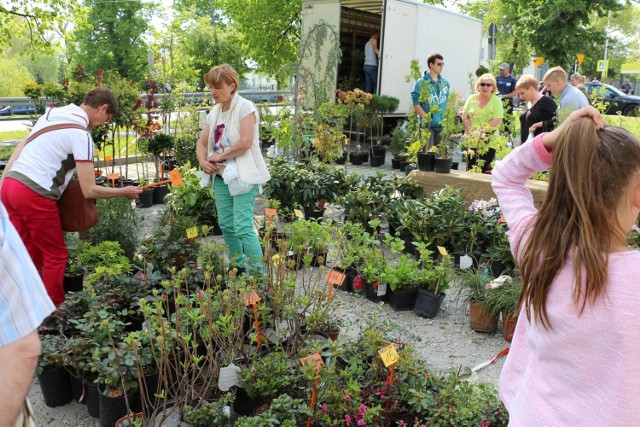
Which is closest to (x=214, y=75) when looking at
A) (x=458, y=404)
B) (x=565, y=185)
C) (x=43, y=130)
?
(x=43, y=130)

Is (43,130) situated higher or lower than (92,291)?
higher

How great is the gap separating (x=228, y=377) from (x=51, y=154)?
1.89m

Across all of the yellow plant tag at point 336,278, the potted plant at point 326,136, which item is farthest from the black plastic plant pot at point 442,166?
the yellow plant tag at point 336,278

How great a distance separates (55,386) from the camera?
3.10 meters

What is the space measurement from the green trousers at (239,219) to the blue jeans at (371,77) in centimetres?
795

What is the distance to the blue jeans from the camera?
11.8 metres

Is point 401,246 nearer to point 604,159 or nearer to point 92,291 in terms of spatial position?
point 92,291

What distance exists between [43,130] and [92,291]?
41.6 inches

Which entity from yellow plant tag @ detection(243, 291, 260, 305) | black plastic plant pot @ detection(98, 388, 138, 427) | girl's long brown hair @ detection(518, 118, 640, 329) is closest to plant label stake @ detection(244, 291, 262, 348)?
yellow plant tag @ detection(243, 291, 260, 305)

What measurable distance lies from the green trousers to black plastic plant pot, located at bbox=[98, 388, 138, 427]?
1.46m

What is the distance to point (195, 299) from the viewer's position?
2996 mm

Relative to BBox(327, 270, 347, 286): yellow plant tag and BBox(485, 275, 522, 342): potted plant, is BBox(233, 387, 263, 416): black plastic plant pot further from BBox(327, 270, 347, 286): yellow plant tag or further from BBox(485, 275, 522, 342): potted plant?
BBox(485, 275, 522, 342): potted plant

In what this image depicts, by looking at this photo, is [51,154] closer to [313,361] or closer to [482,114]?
[313,361]

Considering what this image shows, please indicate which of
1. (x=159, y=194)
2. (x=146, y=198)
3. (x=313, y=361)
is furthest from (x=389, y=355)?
(x=159, y=194)
